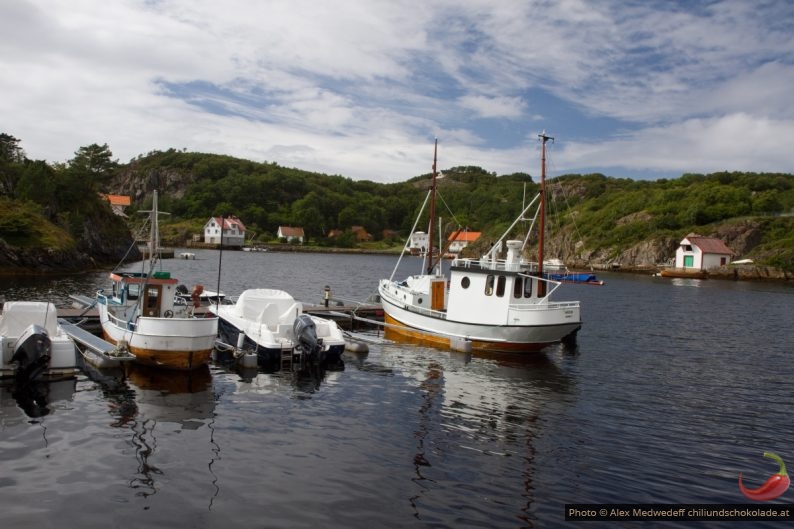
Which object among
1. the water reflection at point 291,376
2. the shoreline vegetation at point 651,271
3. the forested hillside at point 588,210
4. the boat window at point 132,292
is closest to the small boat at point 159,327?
the boat window at point 132,292

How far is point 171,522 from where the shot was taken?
11.2m

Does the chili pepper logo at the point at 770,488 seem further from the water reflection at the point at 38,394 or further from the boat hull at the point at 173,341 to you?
the water reflection at the point at 38,394

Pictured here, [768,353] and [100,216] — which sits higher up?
[100,216]

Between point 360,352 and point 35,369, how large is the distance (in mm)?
13304

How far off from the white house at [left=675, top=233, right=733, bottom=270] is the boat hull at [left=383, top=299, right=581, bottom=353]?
81.0 metres

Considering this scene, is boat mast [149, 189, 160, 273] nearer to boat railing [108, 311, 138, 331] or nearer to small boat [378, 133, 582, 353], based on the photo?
boat railing [108, 311, 138, 331]

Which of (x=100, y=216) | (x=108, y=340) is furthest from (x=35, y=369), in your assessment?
(x=100, y=216)

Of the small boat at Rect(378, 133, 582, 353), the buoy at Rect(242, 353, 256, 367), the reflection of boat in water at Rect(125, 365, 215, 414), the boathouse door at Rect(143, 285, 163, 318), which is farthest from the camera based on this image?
the small boat at Rect(378, 133, 582, 353)

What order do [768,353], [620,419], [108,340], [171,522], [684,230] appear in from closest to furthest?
1. [171,522]
2. [620,419]
3. [108,340]
4. [768,353]
5. [684,230]

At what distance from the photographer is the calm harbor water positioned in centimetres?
1209

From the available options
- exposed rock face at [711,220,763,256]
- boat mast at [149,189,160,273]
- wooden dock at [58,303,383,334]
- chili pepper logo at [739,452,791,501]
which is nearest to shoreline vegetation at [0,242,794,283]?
exposed rock face at [711,220,763,256]

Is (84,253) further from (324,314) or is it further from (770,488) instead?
(770,488)

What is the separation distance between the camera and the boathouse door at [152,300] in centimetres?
2455

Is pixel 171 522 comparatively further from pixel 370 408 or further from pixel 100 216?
pixel 100 216
